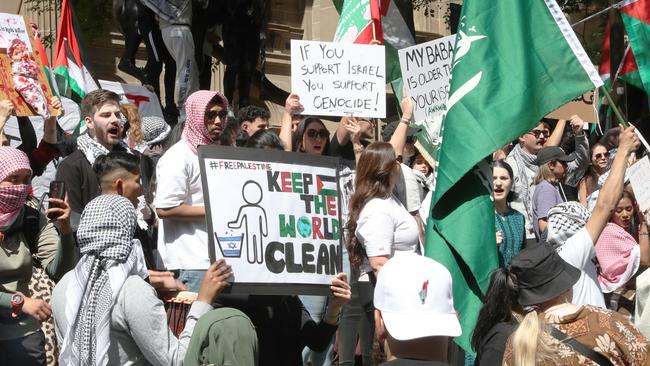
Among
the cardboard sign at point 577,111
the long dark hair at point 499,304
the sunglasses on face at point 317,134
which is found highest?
the long dark hair at point 499,304

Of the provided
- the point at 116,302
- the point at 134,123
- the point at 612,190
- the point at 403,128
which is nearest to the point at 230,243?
the point at 116,302

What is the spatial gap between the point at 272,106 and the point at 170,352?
1605 cm

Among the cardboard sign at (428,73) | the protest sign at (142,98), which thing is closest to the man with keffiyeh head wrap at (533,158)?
the cardboard sign at (428,73)

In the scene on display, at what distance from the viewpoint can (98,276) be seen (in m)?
5.85

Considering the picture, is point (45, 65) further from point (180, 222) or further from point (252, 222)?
point (252, 222)

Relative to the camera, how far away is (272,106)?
2162 cm

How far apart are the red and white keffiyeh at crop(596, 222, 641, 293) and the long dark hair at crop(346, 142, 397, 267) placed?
61.5 inches

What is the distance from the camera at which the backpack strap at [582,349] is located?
167 inches

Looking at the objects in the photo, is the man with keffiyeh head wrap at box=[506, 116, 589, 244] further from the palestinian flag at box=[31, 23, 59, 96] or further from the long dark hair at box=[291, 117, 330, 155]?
the palestinian flag at box=[31, 23, 59, 96]

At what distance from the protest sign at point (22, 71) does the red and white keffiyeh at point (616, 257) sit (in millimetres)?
3730

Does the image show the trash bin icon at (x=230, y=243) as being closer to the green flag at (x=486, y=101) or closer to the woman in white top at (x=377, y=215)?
the green flag at (x=486, y=101)

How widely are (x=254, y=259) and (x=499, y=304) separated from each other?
1.16 metres

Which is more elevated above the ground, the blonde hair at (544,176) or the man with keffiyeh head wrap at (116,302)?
the man with keffiyeh head wrap at (116,302)

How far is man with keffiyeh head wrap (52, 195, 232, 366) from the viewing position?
571 centimetres
